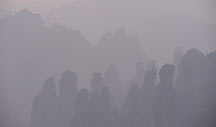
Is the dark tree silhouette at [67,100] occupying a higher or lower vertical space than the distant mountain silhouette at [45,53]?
lower

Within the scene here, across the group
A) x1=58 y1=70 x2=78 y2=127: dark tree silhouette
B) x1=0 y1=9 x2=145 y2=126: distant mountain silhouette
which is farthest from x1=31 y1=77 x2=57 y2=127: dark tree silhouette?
x1=0 y1=9 x2=145 y2=126: distant mountain silhouette

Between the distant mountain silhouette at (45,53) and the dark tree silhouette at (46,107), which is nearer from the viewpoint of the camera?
the dark tree silhouette at (46,107)

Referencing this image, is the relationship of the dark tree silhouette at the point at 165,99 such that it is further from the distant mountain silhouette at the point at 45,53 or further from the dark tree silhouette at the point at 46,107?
the dark tree silhouette at the point at 46,107

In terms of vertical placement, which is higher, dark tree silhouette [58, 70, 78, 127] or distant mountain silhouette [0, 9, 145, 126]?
distant mountain silhouette [0, 9, 145, 126]

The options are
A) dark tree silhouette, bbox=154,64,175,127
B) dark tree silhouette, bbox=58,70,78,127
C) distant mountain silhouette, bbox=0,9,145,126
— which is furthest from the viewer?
distant mountain silhouette, bbox=0,9,145,126

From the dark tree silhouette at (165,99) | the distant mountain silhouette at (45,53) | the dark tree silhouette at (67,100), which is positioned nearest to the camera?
the dark tree silhouette at (165,99)

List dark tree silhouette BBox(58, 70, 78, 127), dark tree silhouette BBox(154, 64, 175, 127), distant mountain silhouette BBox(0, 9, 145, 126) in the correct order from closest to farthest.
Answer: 1. dark tree silhouette BBox(154, 64, 175, 127)
2. dark tree silhouette BBox(58, 70, 78, 127)
3. distant mountain silhouette BBox(0, 9, 145, 126)

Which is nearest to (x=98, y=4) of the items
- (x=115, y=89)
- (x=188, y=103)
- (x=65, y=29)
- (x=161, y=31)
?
(x=65, y=29)

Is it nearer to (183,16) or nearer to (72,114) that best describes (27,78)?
(72,114)

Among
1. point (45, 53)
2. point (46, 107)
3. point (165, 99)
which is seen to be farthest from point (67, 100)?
point (165, 99)

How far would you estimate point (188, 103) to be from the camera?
32.1 ft

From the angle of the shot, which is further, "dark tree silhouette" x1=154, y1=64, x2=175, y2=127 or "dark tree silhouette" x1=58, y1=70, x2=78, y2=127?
"dark tree silhouette" x1=58, y1=70, x2=78, y2=127

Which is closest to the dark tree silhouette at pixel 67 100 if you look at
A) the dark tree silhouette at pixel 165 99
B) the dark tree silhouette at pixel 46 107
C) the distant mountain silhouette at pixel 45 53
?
the dark tree silhouette at pixel 46 107

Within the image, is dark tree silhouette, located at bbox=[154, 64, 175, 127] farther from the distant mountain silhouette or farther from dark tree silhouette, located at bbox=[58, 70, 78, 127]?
dark tree silhouette, located at bbox=[58, 70, 78, 127]
